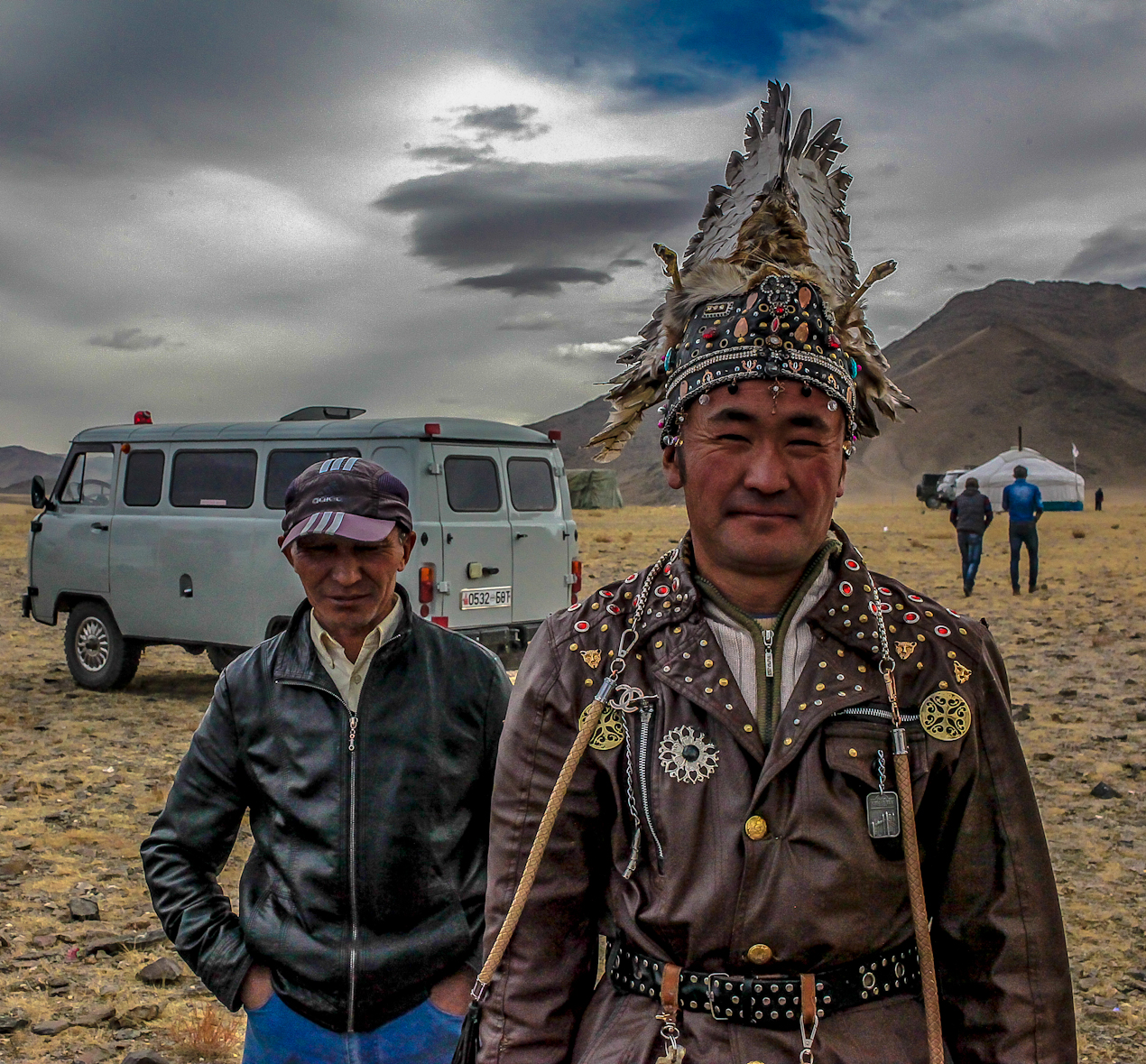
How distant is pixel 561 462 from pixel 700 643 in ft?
29.7

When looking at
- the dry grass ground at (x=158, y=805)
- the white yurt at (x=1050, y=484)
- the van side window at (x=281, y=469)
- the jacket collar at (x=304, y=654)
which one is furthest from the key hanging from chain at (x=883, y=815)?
the white yurt at (x=1050, y=484)

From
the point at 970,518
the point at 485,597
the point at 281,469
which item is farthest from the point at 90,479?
the point at 970,518

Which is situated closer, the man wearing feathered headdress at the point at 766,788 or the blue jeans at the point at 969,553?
the man wearing feathered headdress at the point at 766,788

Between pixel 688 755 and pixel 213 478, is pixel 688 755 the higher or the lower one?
the lower one

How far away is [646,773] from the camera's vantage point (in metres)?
1.76

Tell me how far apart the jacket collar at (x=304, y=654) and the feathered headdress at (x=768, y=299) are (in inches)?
28.6

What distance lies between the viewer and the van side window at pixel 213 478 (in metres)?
9.77

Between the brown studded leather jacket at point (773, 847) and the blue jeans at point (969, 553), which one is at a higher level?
the blue jeans at point (969, 553)

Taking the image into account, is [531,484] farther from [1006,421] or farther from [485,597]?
[1006,421]

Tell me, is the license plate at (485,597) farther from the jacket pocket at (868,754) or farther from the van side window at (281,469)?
the jacket pocket at (868,754)

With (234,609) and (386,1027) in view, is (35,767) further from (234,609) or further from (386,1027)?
(386,1027)

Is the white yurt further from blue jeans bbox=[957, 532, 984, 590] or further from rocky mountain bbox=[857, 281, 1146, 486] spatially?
rocky mountain bbox=[857, 281, 1146, 486]

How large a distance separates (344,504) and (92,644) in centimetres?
895

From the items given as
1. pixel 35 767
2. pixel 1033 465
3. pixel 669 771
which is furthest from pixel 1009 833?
pixel 1033 465
